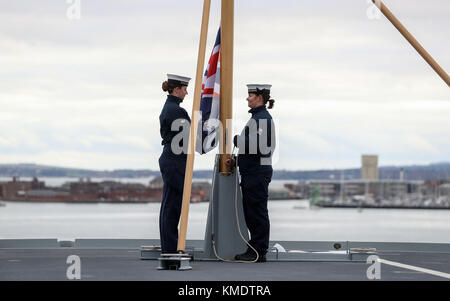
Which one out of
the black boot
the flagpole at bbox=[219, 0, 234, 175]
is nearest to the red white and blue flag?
the flagpole at bbox=[219, 0, 234, 175]

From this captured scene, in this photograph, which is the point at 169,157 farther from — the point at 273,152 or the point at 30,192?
the point at 30,192

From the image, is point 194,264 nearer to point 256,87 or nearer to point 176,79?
point 176,79

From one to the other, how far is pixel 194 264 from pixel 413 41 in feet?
12.3

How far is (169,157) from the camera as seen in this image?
11.2 metres

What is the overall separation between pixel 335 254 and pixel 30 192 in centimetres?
18968

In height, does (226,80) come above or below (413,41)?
below

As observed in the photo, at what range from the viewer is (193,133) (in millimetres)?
10422

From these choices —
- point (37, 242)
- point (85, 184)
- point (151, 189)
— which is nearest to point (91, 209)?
point (85, 184)

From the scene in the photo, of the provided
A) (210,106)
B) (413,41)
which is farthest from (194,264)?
(413,41)

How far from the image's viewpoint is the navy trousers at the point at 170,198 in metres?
11.2

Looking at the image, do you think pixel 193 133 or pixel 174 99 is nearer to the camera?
pixel 193 133

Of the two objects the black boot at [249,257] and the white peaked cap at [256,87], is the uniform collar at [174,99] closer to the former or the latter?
the white peaked cap at [256,87]

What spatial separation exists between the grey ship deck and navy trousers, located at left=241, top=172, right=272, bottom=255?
0.33 metres

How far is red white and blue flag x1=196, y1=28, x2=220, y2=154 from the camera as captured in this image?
38.4ft
